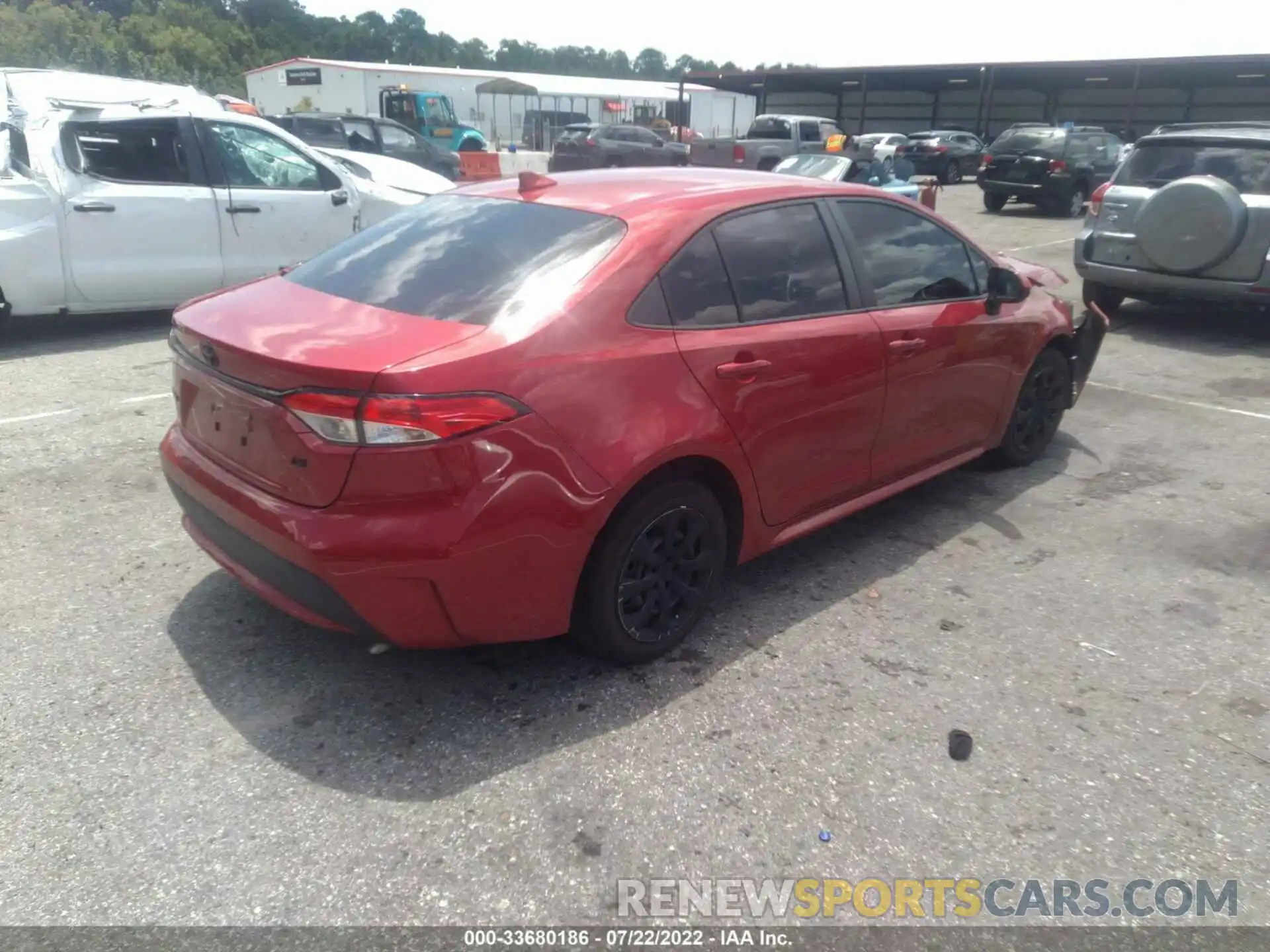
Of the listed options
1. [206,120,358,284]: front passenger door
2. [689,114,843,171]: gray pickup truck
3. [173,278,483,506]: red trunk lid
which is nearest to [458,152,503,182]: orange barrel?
[689,114,843,171]: gray pickup truck

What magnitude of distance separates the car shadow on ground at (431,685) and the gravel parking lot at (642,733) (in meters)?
0.01

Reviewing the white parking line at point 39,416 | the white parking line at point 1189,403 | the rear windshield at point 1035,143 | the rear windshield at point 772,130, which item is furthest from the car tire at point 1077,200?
the white parking line at point 39,416

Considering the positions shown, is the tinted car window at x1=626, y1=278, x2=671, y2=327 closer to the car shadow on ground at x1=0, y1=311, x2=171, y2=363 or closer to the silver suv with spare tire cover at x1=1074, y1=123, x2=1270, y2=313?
the car shadow on ground at x1=0, y1=311, x2=171, y2=363

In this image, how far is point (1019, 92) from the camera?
43812 millimetres

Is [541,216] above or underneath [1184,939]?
above

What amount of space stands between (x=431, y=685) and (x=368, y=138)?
17278mm

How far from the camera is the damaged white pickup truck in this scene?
7043 mm

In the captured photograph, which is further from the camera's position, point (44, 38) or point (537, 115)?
point (44, 38)

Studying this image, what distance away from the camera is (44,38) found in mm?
65125

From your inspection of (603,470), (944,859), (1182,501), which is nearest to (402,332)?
(603,470)

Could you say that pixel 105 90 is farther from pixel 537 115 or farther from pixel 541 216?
pixel 537 115

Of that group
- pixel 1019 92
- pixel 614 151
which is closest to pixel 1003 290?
pixel 614 151

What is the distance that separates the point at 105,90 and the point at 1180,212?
8513mm

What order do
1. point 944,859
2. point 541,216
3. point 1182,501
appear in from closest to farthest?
1. point 944,859
2. point 541,216
3. point 1182,501
